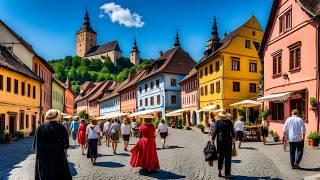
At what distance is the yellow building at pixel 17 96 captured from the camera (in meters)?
27.1

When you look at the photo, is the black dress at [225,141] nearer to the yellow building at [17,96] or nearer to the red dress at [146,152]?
the red dress at [146,152]

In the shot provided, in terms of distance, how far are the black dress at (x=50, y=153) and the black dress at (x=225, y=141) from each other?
14.2ft

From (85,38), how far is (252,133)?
164118mm

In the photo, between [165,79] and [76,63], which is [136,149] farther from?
[76,63]

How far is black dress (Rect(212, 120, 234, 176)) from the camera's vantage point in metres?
9.78

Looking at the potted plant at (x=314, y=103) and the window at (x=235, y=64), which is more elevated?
the window at (x=235, y=64)

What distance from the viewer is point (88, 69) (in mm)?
161875

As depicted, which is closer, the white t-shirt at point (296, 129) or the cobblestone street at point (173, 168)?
the cobblestone street at point (173, 168)

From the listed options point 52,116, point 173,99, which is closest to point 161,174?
point 52,116

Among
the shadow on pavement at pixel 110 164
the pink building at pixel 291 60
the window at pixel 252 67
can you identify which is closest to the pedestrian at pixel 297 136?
the shadow on pavement at pixel 110 164

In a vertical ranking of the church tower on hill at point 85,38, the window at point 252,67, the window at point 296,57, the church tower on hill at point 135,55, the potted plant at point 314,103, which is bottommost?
the potted plant at point 314,103

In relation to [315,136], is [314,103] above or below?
above

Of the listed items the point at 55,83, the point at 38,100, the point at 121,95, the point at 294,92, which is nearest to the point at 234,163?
the point at 294,92

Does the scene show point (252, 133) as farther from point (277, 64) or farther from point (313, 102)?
point (277, 64)
